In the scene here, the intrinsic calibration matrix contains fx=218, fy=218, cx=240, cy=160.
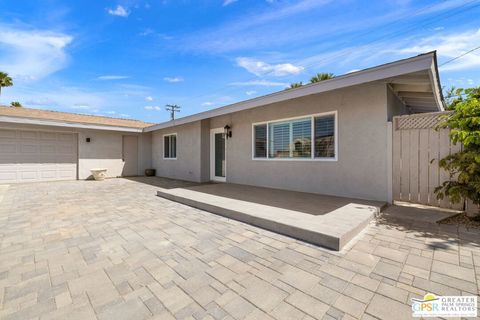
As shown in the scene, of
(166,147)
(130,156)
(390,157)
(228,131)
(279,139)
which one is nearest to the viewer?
(390,157)

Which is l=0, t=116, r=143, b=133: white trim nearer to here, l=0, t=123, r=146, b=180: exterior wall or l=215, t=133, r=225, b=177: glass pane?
l=0, t=123, r=146, b=180: exterior wall

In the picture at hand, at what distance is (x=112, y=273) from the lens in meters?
2.39

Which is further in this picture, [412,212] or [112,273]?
[412,212]

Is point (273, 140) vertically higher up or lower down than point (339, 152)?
higher up

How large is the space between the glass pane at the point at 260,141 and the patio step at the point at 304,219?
9.38 ft

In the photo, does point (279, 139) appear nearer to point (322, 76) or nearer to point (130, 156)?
point (322, 76)

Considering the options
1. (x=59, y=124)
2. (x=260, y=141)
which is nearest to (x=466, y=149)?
(x=260, y=141)

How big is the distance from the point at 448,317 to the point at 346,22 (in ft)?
33.5

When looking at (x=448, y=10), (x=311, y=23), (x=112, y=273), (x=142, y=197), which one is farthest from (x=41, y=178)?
→ (x=448, y=10)

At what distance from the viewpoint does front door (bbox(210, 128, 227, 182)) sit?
941 cm

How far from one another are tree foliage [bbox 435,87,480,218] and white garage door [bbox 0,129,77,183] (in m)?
14.4

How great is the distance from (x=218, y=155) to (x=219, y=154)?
0.09 metres

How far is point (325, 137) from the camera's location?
20.2 feet

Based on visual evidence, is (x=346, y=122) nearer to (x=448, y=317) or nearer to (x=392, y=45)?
(x=448, y=317)
